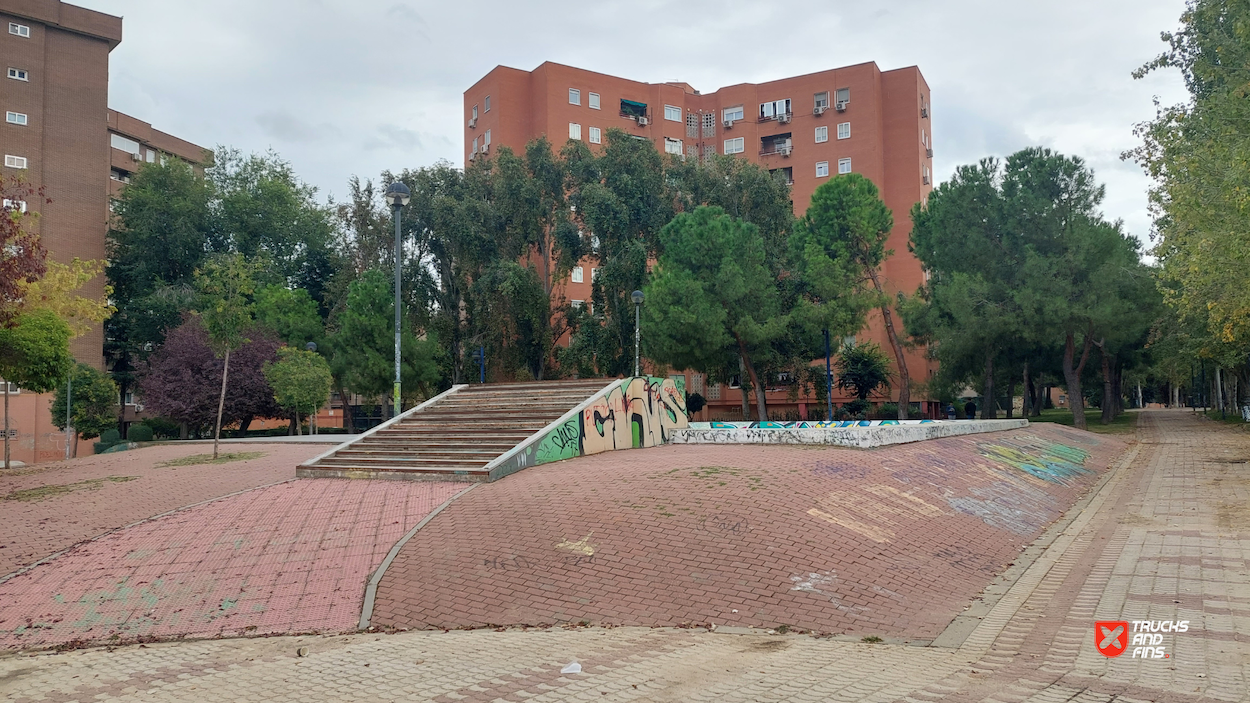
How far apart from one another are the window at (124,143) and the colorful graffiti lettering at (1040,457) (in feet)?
173

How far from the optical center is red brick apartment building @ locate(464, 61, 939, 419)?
47688 mm

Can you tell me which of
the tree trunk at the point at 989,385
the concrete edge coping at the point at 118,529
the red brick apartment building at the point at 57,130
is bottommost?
the concrete edge coping at the point at 118,529

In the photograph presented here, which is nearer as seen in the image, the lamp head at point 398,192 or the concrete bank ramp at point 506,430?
the concrete bank ramp at point 506,430

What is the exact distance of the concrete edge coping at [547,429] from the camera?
13148 millimetres

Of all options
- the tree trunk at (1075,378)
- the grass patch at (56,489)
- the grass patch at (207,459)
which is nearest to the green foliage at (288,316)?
the grass patch at (207,459)

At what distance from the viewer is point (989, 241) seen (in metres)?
35.2

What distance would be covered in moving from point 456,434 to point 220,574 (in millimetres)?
6921

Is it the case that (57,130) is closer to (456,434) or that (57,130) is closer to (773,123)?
(456,434)

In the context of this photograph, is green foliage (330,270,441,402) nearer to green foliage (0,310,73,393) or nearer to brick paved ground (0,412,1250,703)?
green foliage (0,310,73,393)

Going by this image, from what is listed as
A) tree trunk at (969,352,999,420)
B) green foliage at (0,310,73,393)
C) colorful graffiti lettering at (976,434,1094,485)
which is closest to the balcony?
tree trunk at (969,352,999,420)

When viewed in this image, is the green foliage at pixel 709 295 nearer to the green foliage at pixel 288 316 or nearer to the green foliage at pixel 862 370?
the green foliage at pixel 862 370

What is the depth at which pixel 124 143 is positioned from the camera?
168ft

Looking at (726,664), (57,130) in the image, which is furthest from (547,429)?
(57,130)

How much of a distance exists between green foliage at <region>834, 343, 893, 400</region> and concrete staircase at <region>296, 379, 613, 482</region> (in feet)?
82.8
